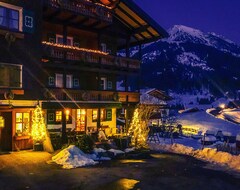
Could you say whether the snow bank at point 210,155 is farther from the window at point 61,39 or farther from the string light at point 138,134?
the window at point 61,39

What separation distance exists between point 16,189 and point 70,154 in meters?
5.79

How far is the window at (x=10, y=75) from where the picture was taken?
67.7 feet

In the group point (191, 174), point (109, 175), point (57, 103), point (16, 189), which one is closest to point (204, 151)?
point (191, 174)

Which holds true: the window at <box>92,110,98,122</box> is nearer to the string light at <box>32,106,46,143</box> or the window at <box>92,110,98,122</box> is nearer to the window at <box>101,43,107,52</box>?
the window at <box>101,43,107,52</box>

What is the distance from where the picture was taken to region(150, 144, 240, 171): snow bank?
18652mm

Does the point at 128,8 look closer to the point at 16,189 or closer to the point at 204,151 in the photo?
the point at 204,151

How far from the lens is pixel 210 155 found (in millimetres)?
20656

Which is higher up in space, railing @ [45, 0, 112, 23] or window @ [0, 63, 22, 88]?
railing @ [45, 0, 112, 23]

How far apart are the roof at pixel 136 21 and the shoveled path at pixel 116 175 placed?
14.0 metres

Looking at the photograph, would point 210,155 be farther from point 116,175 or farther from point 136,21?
point 136,21

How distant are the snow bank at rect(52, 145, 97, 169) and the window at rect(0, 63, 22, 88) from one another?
5.77 m

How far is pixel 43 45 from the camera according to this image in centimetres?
2308

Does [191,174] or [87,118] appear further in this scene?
[87,118]

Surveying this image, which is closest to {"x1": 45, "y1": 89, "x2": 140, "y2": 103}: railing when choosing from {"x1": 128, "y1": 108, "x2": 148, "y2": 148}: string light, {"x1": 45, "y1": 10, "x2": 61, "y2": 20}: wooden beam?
{"x1": 128, "y1": 108, "x2": 148, "y2": 148}: string light
